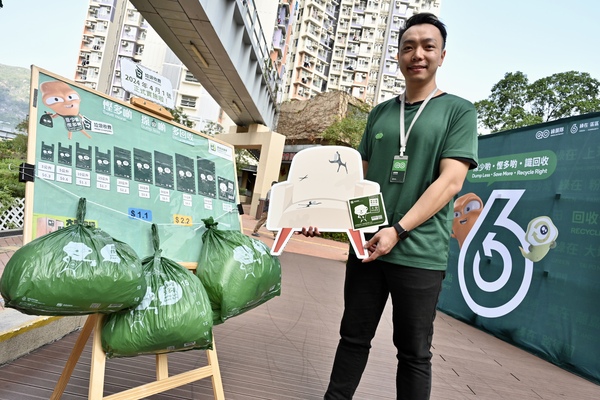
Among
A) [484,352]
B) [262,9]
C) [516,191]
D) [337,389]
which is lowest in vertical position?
[484,352]

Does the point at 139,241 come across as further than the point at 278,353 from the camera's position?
No

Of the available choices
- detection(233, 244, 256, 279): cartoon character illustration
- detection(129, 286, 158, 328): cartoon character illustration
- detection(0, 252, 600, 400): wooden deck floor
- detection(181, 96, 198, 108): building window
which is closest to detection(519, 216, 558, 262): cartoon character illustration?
detection(0, 252, 600, 400): wooden deck floor

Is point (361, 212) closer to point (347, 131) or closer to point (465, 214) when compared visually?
point (465, 214)

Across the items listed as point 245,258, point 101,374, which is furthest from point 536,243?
point 101,374

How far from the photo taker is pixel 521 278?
14.4 feet

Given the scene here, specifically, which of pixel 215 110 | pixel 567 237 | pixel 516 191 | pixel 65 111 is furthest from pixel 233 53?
pixel 215 110

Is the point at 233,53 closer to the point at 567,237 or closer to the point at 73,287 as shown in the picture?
the point at 567,237

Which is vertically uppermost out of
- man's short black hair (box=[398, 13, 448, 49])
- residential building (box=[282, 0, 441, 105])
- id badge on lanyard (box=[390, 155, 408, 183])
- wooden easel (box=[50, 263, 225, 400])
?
residential building (box=[282, 0, 441, 105])

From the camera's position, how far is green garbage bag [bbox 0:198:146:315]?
4.41 feet

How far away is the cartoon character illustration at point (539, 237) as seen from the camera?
4.15 m

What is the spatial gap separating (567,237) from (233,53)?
865cm

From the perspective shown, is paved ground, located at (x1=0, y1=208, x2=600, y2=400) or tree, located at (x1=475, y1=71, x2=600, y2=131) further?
tree, located at (x1=475, y1=71, x2=600, y2=131)

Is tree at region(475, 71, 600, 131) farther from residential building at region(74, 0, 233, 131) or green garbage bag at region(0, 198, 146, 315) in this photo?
green garbage bag at region(0, 198, 146, 315)

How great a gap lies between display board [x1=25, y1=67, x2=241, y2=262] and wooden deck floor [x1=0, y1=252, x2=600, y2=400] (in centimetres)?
89
